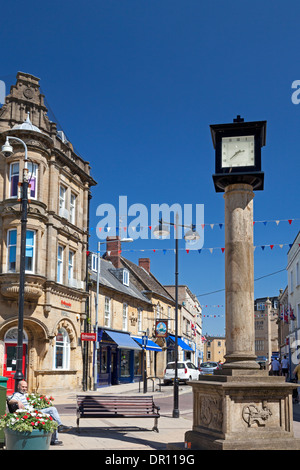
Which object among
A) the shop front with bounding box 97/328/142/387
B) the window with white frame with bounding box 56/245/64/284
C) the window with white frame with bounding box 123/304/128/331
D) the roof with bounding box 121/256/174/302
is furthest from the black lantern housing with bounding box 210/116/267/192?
the roof with bounding box 121/256/174/302

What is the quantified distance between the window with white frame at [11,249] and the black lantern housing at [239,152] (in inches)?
616

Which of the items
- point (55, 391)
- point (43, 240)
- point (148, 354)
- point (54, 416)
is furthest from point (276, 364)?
point (148, 354)

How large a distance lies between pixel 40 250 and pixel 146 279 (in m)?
25.7

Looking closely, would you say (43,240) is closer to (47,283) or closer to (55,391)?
(47,283)

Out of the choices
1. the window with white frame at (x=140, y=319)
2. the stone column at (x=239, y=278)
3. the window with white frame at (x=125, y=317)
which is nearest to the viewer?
the stone column at (x=239, y=278)

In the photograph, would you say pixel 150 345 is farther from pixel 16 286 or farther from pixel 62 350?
pixel 16 286

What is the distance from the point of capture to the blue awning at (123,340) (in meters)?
33.1

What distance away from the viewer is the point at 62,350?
26422 mm

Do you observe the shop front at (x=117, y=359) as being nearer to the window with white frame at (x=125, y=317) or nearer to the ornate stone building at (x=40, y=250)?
the window with white frame at (x=125, y=317)

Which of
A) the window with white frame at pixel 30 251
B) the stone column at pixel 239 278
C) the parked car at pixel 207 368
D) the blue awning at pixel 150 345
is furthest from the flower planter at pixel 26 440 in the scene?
the blue awning at pixel 150 345

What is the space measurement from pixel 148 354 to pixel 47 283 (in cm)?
2034

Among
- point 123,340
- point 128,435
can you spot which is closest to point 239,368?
point 128,435

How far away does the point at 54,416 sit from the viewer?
10500 mm

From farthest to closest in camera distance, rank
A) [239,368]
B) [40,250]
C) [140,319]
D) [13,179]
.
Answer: [140,319], [13,179], [40,250], [239,368]
